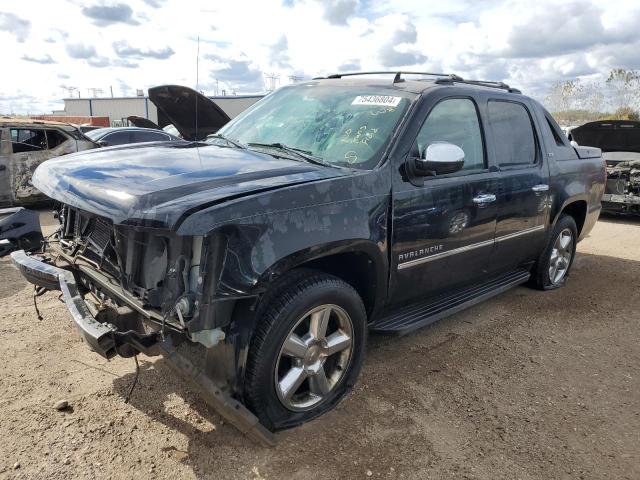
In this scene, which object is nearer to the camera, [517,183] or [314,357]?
[314,357]

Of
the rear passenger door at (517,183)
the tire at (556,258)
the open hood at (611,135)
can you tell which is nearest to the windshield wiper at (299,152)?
the rear passenger door at (517,183)

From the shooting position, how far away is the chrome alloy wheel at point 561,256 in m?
5.42

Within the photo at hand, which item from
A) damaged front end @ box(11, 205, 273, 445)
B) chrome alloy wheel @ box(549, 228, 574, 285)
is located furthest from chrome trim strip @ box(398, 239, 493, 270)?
chrome alloy wheel @ box(549, 228, 574, 285)

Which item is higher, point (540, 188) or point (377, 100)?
point (377, 100)

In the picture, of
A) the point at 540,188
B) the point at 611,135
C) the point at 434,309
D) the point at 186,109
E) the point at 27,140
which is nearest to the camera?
the point at 434,309

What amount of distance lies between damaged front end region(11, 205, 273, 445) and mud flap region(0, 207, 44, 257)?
1.80 m

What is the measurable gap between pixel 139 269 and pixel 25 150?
8.12 metres

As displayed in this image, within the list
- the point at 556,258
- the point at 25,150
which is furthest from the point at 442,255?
the point at 25,150

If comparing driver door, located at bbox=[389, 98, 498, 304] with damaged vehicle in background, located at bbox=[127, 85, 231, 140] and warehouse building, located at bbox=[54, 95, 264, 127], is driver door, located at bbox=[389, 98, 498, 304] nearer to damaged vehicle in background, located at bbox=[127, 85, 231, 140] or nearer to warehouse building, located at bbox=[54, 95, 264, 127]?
damaged vehicle in background, located at bbox=[127, 85, 231, 140]

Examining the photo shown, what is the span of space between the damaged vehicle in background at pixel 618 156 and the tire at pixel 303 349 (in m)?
7.89

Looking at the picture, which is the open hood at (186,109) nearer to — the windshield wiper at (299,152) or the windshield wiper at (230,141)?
the windshield wiper at (230,141)

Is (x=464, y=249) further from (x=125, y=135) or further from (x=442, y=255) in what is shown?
(x=125, y=135)

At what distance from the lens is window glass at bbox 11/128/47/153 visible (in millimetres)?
9180

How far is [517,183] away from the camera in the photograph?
14.0 feet
